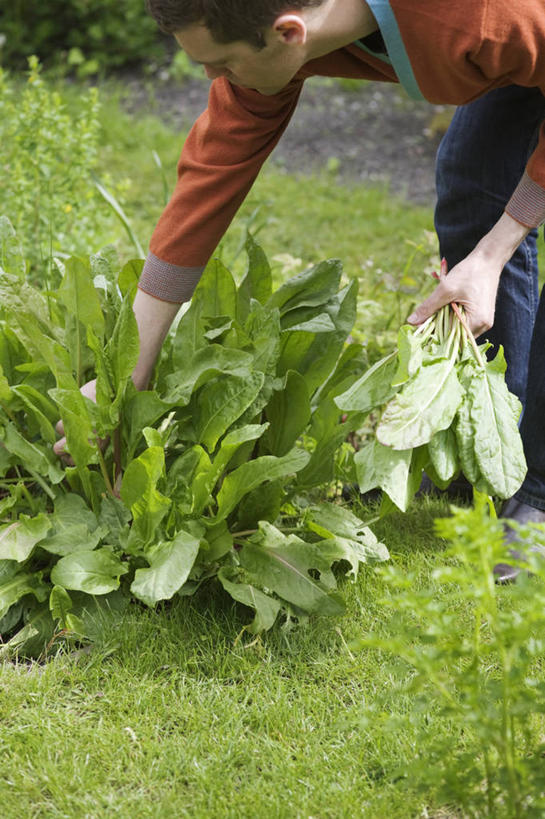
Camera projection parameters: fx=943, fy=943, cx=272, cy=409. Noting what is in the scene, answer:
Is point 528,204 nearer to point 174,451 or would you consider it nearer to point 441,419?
point 441,419

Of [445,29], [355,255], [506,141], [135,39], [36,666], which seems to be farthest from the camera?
[135,39]

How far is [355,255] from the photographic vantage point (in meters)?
4.21

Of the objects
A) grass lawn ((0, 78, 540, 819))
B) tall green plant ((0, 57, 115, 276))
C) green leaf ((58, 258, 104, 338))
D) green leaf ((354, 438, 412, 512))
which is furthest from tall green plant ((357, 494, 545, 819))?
tall green plant ((0, 57, 115, 276))

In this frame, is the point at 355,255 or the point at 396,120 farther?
the point at 396,120

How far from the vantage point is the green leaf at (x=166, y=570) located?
1.77 metres

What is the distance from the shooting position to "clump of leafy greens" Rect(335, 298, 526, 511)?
1.72m

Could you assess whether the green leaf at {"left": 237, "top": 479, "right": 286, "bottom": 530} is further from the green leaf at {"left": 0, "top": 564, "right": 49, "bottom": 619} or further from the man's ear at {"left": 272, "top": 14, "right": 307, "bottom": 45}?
the man's ear at {"left": 272, "top": 14, "right": 307, "bottom": 45}

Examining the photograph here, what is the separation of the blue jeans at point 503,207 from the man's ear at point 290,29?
30.8 inches

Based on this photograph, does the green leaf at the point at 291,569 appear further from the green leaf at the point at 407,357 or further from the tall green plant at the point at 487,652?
the tall green plant at the point at 487,652

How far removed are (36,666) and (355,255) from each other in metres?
2.75

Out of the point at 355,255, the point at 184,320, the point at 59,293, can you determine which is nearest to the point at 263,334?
the point at 184,320

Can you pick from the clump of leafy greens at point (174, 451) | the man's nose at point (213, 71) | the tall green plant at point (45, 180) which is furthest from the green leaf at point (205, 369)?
the tall green plant at point (45, 180)

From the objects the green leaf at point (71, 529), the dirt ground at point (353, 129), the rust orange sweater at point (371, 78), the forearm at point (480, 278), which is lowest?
the dirt ground at point (353, 129)

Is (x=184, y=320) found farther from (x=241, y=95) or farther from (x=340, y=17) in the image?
(x=340, y=17)
